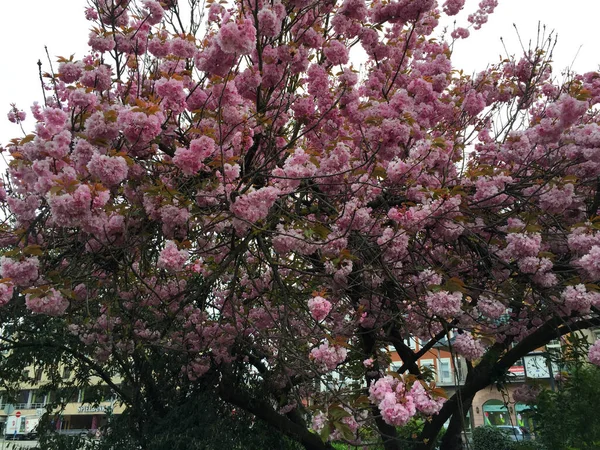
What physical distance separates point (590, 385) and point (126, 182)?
545 cm

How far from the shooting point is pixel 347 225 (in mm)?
3496

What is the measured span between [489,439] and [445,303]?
911 centimetres

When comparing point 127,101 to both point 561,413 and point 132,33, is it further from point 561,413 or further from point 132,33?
point 561,413

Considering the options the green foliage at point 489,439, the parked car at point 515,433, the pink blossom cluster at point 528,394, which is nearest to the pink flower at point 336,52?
the pink blossom cluster at point 528,394

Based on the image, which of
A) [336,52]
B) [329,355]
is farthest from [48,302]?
[336,52]

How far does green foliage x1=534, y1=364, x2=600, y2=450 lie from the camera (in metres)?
5.19

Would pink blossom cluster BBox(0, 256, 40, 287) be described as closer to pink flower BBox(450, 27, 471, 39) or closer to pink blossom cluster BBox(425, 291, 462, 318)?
pink blossom cluster BBox(425, 291, 462, 318)

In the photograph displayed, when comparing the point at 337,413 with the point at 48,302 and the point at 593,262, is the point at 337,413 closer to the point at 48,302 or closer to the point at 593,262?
the point at 48,302

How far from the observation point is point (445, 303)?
305 cm

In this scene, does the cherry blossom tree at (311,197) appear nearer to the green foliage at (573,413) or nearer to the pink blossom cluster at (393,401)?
the pink blossom cluster at (393,401)

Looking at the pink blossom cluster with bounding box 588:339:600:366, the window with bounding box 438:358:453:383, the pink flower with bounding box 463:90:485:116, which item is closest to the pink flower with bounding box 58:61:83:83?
the pink flower with bounding box 463:90:485:116

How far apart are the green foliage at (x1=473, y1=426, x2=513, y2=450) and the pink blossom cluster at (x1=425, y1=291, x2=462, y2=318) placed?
832cm

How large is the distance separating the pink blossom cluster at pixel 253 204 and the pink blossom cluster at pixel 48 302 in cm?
113

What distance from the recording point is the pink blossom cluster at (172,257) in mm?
2826
